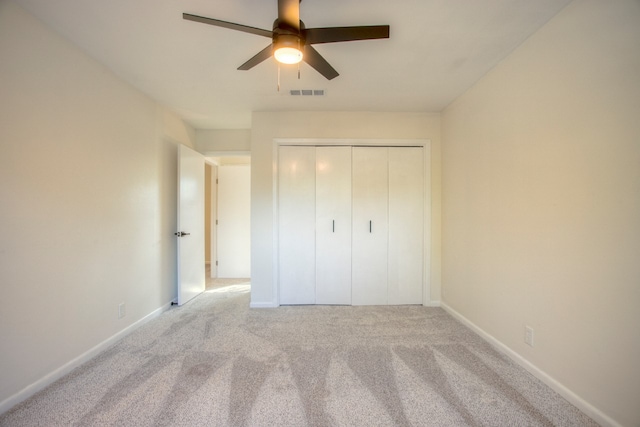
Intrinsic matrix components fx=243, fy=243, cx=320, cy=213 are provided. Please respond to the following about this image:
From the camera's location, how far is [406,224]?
3.15 meters

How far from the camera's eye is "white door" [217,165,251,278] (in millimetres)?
4551

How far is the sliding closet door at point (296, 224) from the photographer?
10.3 ft

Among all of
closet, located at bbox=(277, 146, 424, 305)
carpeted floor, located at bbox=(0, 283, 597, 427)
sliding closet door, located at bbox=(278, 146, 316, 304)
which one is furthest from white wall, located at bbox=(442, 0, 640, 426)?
sliding closet door, located at bbox=(278, 146, 316, 304)

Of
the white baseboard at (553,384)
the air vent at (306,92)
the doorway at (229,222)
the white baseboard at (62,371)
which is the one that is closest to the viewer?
the white baseboard at (553,384)

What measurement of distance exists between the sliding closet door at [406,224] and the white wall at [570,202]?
837 millimetres

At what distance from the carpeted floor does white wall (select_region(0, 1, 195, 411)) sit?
0.89 ft

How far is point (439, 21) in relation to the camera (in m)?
1.64

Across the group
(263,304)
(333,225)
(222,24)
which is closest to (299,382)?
(263,304)

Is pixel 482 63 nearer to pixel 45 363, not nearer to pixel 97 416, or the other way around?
pixel 97 416

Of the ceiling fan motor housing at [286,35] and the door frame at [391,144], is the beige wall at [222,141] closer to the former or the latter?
the door frame at [391,144]

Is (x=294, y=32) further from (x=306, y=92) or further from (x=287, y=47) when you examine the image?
(x=306, y=92)

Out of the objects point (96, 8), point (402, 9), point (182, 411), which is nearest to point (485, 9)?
point (402, 9)

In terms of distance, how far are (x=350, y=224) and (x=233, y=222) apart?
2479 mm

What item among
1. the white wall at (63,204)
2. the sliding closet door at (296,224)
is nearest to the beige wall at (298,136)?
the sliding closet door at (296,224)
